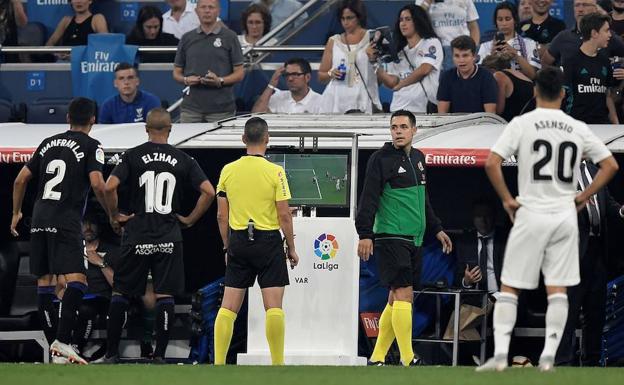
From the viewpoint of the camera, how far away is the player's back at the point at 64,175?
1259 cm

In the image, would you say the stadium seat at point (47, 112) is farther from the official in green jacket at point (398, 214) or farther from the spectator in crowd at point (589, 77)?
the official in green jacket at point (398, 214)

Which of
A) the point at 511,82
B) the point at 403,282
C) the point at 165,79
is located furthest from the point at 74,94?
the point at 403,282

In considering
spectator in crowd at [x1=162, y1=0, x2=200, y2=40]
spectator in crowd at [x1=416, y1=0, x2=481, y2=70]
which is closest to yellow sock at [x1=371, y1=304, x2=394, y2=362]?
spectator in crowd at [x1=416, y1=0, x2=481, y2=70]

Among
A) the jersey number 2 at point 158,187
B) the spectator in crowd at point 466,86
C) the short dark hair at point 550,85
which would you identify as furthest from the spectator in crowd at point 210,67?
the short dark hair at point 550,85

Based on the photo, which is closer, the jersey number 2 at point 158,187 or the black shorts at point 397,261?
the black shorts at point 397,261

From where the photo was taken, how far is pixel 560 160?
386 inches

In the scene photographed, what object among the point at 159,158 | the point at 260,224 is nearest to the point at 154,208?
the point at 159,158

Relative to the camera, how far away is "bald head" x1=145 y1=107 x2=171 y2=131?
12.7 metres

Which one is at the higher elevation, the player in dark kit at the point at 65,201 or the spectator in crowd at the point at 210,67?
the spectator in crowd at the point at 210,67

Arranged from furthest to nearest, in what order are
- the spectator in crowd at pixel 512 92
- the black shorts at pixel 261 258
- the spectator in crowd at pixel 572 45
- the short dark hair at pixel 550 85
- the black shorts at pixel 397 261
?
the spectator in crowd at pixel 512 92
the spectator in crowd at pixel 572 45
the black shorts at pixel 397 261
the black shorts at pixel 261 258
the short dark hair at pixel 550 85

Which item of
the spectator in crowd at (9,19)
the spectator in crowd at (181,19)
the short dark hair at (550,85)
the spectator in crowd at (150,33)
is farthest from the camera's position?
the spectator in crowd at (9,19)

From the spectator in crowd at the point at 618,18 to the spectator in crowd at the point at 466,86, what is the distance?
1.56m

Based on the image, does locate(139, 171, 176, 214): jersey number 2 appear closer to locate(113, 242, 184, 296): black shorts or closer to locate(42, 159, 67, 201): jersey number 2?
locate(113, 242, 184, 296): black shorts

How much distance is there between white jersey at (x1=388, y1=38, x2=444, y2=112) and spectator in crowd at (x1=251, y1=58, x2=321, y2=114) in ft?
2.66
